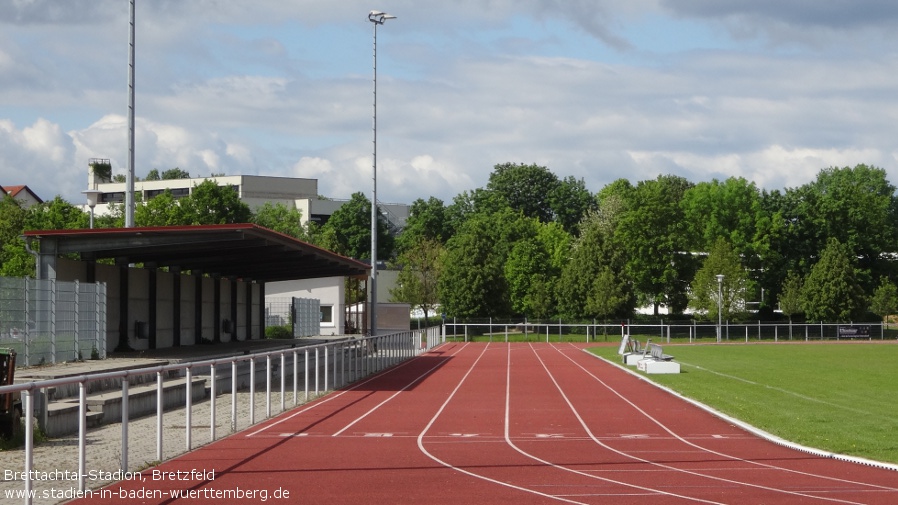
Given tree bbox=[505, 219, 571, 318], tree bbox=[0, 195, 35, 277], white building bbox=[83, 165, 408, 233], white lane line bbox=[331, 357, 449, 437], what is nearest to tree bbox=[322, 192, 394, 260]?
white building bbox=[83, 165, 408, 233]

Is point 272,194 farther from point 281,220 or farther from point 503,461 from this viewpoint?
point 503,461

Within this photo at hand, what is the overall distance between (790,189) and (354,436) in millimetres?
85374

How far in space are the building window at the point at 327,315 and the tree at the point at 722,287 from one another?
28664mm

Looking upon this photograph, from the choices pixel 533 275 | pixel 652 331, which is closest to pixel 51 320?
pixel 652 331

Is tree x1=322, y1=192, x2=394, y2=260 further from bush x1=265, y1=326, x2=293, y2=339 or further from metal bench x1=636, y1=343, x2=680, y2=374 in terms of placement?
metal bench x1=636, y1=343, x2=680, y2=374

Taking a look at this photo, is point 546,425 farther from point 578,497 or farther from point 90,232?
point 90,232

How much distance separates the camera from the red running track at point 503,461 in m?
11.0

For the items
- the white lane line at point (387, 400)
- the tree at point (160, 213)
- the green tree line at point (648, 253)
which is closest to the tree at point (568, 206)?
the green tree line at point (648, 253)

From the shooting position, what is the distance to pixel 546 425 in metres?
18.9

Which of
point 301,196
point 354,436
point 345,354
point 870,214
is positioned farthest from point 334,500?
point 301,196

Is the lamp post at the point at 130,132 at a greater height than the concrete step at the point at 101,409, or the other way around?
the lamp post at the point at 130,132

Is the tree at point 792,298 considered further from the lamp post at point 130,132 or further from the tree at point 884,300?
the lamp post at point 130,132

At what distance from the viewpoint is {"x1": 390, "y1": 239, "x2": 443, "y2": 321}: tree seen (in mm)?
89688

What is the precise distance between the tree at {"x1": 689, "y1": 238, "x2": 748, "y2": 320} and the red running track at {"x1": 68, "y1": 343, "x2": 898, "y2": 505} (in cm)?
5659
